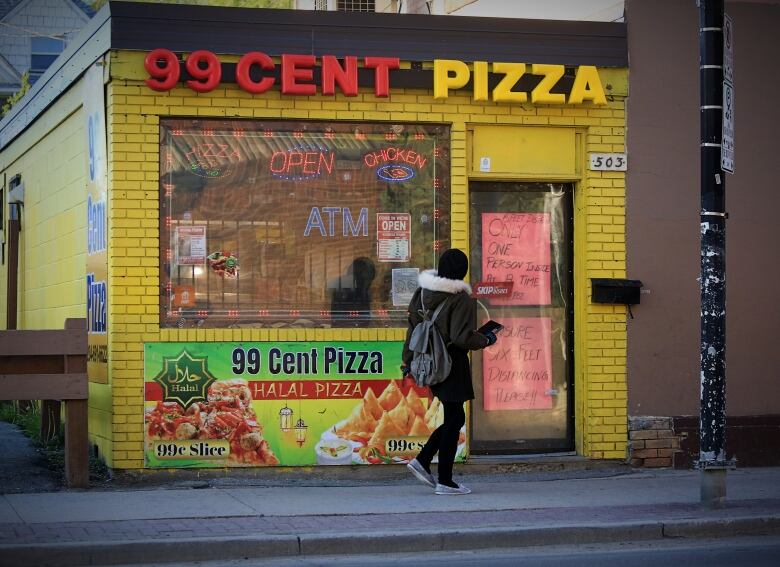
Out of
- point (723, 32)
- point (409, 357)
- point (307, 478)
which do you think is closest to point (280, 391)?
point (307, 478)

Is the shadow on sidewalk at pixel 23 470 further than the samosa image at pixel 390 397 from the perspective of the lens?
No

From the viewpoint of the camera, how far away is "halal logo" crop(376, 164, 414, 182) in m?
11.1

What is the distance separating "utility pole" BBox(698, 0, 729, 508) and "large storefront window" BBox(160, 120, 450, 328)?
2.66 meters

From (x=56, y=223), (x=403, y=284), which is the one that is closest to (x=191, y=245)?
(x=403, y=284)

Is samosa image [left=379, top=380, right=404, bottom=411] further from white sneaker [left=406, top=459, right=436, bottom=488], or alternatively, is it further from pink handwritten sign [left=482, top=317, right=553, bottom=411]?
white sneaker [left=406, top=459, right=436, bottom=488]

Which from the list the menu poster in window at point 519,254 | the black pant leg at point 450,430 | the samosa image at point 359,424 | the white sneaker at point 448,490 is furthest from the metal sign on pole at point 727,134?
the samosa image at point 359,424

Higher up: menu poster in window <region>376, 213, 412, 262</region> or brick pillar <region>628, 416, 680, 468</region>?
menu poster in window <region>376, 213, 412, 262</region>

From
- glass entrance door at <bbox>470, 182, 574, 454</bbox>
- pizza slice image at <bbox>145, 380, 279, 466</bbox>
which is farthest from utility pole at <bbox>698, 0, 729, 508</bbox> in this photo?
pizza slice image at <bbox>145, 380, 279, 466</bbox>

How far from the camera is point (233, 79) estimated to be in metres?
10.6

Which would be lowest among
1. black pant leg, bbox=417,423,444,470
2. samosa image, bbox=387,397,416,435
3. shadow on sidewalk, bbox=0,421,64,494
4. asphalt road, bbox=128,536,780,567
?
asphalt road, bbox=128,536,780,567

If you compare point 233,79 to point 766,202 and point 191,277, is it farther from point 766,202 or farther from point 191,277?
point 766,202

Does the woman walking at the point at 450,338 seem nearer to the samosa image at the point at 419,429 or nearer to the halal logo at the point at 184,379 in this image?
the samosa image at the point at 419,429

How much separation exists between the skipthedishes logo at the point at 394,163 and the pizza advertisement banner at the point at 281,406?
157cm

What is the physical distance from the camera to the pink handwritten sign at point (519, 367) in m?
11.4
